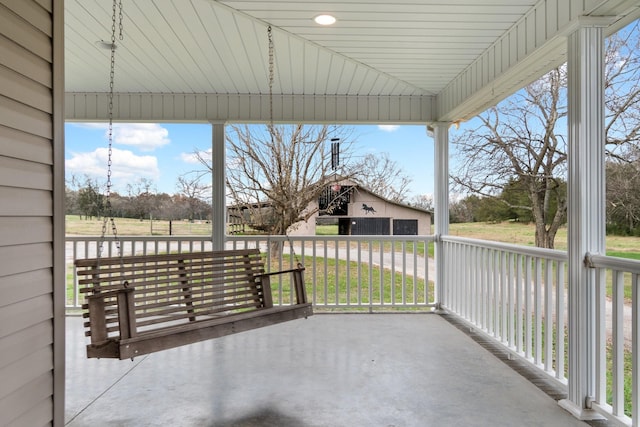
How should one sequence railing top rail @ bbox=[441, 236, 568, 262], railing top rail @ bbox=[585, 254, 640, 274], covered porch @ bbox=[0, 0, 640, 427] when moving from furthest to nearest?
railing top rail @ bbox=[441, 236, 568, 262], railing top rail @ bbox=[585, 254, 640, 274], covered porch @ bbox=[0, 0, 640, 427]

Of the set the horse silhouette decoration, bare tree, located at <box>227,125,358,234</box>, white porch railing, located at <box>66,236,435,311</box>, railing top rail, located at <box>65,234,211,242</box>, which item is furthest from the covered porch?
the horse silhouette decoration

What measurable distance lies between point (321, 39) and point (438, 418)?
9.37 ft

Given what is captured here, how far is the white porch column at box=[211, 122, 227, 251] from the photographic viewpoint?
16.4 ft

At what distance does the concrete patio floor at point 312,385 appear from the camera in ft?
7.93

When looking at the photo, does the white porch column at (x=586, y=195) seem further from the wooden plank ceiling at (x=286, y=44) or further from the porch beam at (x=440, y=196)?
the porch beam at (x=440, y=196)

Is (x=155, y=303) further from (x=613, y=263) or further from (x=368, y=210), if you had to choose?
(x=368, y=210)

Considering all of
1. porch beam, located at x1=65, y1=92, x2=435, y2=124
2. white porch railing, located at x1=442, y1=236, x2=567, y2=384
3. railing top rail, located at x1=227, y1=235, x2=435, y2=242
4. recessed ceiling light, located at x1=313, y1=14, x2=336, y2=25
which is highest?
recessed ceiling light, located at x1=313, y1=14, x2=336, y2=25

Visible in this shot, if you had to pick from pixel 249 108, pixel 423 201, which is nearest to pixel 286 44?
pixel 249 108

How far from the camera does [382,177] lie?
6.30 meters

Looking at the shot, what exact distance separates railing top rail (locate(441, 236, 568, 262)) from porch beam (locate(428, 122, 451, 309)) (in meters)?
0.24

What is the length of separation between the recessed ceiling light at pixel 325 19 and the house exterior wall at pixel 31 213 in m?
1.75

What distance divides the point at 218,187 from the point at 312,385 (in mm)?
2827

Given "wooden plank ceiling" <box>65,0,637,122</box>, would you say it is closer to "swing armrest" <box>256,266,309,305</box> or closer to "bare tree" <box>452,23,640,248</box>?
"bare tree" <box>452,23,640,248</box>

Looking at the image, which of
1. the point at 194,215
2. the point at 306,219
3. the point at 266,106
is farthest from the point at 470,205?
the point at 194,215
